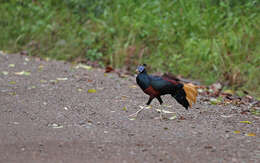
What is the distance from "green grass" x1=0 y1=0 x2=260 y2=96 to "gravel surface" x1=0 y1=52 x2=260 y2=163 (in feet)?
4.47

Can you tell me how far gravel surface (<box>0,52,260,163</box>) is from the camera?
345cm

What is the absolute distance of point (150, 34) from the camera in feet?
26.6

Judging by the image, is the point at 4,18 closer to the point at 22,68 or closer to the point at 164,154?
the point at 22,68

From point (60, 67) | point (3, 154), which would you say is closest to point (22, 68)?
point (60, 67)

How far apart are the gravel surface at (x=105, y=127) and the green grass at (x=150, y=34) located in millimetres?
1364

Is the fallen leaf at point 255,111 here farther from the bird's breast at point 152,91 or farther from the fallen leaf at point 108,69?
the fallen leaf at point 108,69

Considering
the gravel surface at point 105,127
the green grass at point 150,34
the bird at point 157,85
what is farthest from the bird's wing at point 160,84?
the green grass at point 150,34

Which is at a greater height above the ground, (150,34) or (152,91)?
(150,34)

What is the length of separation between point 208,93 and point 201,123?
201cm

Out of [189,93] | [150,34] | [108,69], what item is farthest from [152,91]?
[150,34]

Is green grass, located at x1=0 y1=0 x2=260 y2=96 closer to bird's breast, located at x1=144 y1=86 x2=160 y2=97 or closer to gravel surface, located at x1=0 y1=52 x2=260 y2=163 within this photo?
gravel surface, located at x1=0 y1=52 x2=260 y2=163

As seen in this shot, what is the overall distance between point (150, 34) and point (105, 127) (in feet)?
13.6

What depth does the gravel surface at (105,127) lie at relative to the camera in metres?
3.45

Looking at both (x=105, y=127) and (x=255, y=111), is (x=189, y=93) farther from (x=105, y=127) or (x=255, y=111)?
(x=255, y=111)
